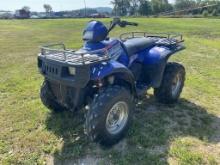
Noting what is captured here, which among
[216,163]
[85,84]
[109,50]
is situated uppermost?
[109,50]

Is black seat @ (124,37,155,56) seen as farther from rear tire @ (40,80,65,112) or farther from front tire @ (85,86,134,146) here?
rear tire @ (40,80,65,112)

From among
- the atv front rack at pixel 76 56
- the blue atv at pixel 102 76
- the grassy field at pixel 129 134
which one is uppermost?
the atv front rack at pixel 76 56

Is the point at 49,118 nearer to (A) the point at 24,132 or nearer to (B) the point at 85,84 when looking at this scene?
(A) the point at 24,132

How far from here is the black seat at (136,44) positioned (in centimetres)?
545

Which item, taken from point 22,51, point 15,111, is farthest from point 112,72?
point 22,51

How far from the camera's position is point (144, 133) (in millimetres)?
5027

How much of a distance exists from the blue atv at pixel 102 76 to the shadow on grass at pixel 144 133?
215 mm

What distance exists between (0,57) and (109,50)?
869 cm

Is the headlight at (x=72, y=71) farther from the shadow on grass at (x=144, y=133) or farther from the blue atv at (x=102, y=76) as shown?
the shadow on grass at (x=144, y=133)

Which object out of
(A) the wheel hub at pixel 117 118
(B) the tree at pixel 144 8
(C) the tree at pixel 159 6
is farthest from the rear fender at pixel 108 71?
(C) the tree at pixel 159 6

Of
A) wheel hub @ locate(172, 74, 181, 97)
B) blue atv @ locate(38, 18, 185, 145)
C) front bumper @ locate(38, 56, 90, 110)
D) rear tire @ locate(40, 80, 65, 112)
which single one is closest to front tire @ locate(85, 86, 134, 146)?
blue atv @ locate(38, 18, 185, 145)

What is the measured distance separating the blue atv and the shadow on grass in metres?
0.22

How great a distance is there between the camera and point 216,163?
4.28m

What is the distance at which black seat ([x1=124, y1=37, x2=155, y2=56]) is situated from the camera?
5.45 metres
